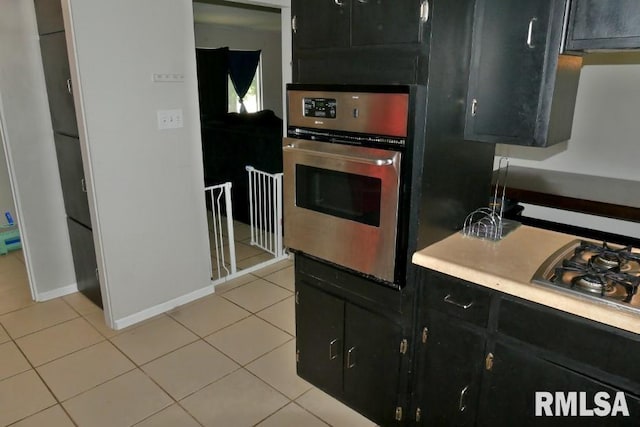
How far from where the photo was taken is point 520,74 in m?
1.53

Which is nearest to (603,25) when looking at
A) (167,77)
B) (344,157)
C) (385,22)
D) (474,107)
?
(474,107)

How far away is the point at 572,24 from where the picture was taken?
1.43 metres

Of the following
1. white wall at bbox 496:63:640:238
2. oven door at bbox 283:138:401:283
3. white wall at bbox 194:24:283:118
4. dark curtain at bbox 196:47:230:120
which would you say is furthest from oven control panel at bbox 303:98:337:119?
white wall at bbox 194:24:283:118

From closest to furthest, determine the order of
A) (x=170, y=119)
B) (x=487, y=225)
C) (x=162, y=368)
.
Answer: (x=487, y=225)
(x=162, y=368)
(x=170, y=119)

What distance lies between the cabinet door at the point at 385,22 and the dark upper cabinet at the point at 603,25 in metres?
0.49

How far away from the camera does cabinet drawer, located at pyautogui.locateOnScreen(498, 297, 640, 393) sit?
125cm

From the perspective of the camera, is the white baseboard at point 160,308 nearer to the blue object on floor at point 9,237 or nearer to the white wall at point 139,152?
the white wall at point 139,152

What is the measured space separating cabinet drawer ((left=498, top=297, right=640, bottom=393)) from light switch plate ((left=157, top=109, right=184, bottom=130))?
86.3 inches

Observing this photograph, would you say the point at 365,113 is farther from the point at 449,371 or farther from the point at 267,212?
the point at 267,212

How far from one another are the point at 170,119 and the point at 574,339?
243 centimetres

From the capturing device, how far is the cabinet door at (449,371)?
1.60m

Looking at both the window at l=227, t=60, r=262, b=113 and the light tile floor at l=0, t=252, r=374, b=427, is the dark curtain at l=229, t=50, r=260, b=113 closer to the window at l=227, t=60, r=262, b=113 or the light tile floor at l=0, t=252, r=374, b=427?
the window at l=227, t=60, r=262, b=113

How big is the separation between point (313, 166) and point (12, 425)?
71.1 inches

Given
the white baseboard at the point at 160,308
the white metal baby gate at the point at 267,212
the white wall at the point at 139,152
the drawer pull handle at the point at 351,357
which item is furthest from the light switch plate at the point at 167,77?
the drawer pull handle at the point at 351,357
